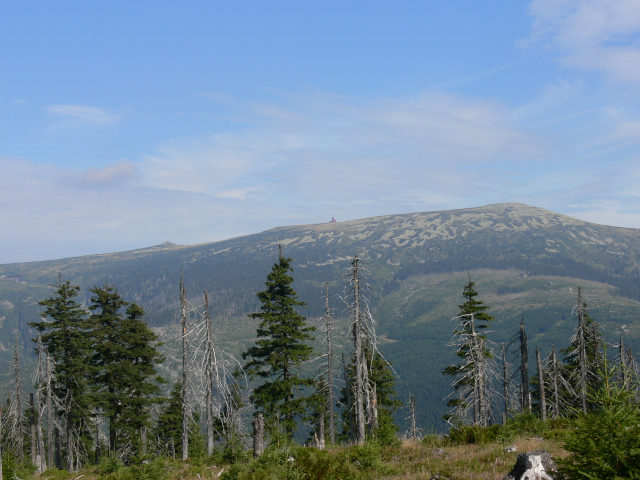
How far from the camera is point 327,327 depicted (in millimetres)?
29547

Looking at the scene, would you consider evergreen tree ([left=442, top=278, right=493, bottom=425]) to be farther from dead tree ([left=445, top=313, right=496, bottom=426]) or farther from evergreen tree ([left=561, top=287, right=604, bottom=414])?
evergreen tree ([left=561, top=287, right=604, bottom=414])

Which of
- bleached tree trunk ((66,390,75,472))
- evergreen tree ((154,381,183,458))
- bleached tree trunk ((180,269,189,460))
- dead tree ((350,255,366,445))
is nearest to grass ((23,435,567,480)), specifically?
dead tree ((350,255,366,445))

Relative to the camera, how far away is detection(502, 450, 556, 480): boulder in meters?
6.96

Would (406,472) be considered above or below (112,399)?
above

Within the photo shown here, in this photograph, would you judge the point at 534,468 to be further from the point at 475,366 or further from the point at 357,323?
the point at 475,366

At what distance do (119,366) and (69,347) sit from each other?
387cm

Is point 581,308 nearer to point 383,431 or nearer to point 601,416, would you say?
point 383,431

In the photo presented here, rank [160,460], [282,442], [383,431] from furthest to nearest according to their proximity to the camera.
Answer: [383,431], [160,460], [282,442]

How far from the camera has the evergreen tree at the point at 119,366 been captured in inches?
1111

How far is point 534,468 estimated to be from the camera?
7.02 m

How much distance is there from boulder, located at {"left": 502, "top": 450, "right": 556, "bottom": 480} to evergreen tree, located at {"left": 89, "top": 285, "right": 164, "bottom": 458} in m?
27.3

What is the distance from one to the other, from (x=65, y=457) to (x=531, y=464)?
122 feet

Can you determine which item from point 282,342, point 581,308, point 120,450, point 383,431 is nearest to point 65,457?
point 120,450

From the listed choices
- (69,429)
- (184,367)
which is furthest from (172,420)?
(184,367)
